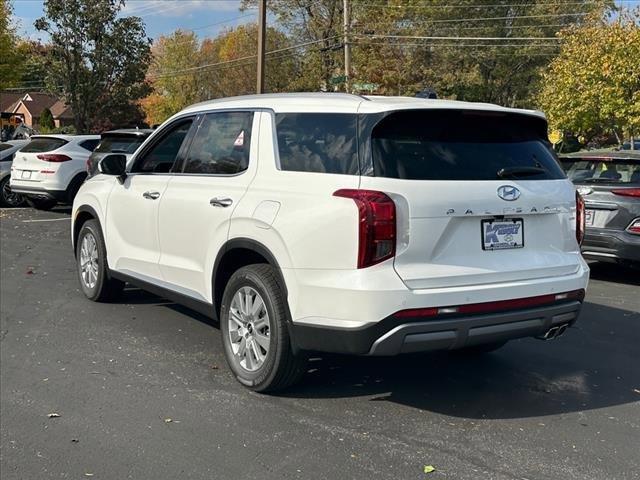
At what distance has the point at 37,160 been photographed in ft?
45.9

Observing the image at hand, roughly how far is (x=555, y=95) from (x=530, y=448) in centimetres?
1991

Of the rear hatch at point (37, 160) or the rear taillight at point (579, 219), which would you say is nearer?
the rear taillight at point (579, 219)

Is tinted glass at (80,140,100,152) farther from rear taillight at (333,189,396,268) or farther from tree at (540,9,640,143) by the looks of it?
tree at (540,9,640,143)

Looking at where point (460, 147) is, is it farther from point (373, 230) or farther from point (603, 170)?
point (603, 170)

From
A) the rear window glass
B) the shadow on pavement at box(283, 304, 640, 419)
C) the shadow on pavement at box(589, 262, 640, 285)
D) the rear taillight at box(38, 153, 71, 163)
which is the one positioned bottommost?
the shadow on pavement at box(589, 262, 640, 285)

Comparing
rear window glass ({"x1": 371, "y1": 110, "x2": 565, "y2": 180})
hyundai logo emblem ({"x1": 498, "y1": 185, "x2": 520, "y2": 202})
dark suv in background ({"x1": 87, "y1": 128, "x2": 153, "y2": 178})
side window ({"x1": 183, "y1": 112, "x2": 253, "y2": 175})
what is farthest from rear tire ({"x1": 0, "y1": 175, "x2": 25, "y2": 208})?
hyundai logo emblem ({"x1": 498, "y1": 185, "x2": 520, "y2": 202})

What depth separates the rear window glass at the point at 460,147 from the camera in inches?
148

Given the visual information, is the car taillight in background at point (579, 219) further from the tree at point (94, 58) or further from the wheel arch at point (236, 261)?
the tree at point (94, 58)

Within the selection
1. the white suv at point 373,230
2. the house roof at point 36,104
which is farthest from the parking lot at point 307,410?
the house roof at point 36,104

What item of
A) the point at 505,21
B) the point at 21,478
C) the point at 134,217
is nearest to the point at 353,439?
the point at 21,478

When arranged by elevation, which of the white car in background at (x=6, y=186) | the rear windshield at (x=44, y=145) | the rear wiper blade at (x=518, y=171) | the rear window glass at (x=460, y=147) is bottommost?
the white car in background at (x=6, y=186)

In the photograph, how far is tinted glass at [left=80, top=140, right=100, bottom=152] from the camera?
1448cm

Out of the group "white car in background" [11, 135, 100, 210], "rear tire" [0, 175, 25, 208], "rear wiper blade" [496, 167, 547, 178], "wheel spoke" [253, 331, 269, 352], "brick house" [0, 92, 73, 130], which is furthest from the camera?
"brick house" [0, 92, 73, 130]

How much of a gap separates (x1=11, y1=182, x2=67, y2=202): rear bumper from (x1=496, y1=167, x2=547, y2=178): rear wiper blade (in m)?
11.6
